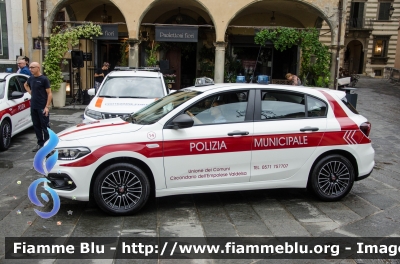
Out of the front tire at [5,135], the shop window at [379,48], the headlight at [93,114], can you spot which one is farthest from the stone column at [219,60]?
the shop window at [379,48]

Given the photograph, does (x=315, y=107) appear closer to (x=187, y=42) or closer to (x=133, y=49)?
(x=133, y=49)

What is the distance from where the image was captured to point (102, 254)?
4277mm

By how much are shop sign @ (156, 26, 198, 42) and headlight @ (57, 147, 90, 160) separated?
1145cm

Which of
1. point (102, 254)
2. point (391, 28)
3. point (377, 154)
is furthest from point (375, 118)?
point (391, 28)

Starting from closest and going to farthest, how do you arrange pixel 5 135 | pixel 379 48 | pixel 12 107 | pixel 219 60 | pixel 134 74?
pixel 5 135 → pixel 12 107 → pixel 134 74 → pixel 219 60 → pixel 379 48

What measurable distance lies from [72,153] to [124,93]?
4504 mm

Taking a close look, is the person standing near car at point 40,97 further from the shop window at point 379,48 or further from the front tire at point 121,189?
the shop window at point 379,48

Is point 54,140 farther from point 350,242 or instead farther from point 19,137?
point 19,137

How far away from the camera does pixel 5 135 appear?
358 inches

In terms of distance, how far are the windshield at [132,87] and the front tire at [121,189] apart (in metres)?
4.46

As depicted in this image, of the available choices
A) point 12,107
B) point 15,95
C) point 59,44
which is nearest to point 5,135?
point 12,107

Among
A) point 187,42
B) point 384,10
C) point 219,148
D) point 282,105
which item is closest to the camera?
point 219,148

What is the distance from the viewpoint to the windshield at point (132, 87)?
947 cm

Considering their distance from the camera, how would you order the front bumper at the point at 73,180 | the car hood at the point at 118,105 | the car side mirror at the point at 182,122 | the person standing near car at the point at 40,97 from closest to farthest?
the front bumper at the point at 73,180
the car side mirror at the point at 182,122
the person standing near car at the point at 40,97
the car hood at the point at 118,105
